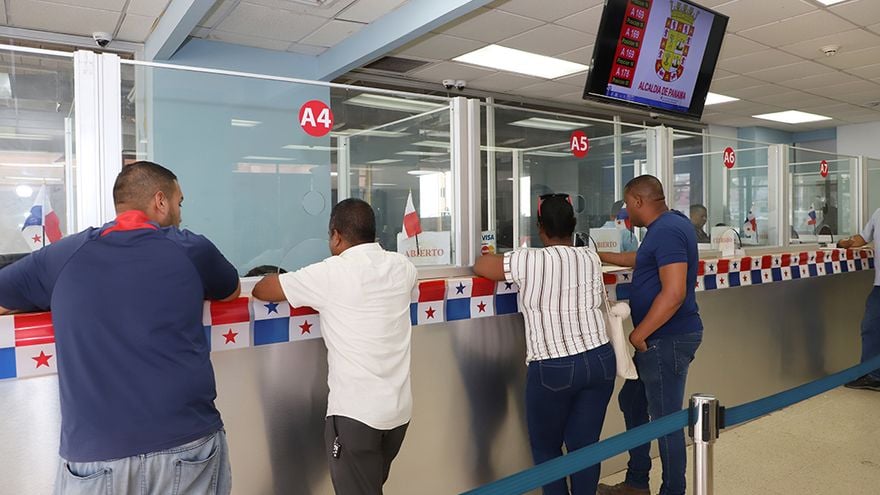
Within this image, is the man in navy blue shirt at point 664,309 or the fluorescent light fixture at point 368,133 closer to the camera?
the man in navy blue shirt at point 664,309

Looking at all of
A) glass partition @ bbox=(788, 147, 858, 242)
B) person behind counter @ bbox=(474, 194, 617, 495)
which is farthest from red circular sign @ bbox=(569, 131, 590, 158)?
glass partition @ bbox=(788, 147, 858, 242)

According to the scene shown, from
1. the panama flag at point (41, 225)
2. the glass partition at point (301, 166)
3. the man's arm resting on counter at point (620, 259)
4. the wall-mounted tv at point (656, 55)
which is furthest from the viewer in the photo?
the wall-mounted tv at point (656, 55)

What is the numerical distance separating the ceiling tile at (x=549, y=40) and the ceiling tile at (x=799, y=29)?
1.47 meters

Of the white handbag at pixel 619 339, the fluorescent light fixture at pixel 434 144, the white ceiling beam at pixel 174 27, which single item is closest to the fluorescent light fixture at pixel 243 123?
the fluorescent light fixture at pixel 434 144

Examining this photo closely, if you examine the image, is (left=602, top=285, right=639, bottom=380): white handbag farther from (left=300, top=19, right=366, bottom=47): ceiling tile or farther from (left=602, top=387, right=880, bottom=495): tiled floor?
(left=300, top=19, right=366, bottom=47): ceiling tile

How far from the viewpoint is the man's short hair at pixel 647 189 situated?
2.71 m

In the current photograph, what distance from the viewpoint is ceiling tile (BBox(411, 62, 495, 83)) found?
7.05 metres

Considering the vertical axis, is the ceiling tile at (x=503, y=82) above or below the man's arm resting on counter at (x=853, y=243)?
above

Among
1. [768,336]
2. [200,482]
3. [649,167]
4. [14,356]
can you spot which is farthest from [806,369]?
[14,356]

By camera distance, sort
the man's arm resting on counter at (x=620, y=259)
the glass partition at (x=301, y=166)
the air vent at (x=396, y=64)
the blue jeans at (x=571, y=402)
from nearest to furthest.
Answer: the blue jeans at (x=571, y=402)
the glass partition at (x=301, y=166)
the man's arm resting on counter at (x=620, y=259)
the air vent at (x=396, y=64)

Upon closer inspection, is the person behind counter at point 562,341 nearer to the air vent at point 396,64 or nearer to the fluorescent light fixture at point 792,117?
the air vent at point 396,64

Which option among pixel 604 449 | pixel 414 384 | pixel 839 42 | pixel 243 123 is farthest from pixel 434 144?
pixel 839 42

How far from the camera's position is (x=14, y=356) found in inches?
70.9

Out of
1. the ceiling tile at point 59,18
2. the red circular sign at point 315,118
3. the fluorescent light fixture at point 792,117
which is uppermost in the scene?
the fluorescent light fixture at point 792,117
